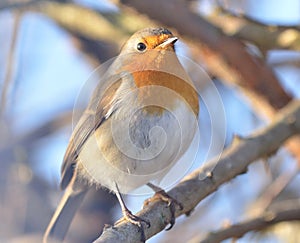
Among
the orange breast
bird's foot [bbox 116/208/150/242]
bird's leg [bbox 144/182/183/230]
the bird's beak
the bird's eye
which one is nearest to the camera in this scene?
bird's foot [bbox 116/208/150/242]

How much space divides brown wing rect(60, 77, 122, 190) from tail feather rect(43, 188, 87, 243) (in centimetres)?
10

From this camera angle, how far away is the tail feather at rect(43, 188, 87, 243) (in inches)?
148

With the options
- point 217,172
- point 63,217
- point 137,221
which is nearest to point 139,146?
point 217,172

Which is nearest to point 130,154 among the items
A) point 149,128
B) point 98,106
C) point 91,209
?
point 149,128

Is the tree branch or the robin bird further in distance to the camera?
the robin bird

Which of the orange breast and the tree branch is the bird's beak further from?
the tree branch

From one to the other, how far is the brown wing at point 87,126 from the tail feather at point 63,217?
10 cm

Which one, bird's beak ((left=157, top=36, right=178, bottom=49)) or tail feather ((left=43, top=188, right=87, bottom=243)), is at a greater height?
bird's beak ((left=157, top=36, right=178, bottom=49))

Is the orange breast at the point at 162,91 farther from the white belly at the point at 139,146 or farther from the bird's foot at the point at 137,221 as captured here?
the bird's foot at the point at 137,221

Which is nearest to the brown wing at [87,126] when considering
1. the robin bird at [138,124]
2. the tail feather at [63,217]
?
the robin bird at [138,124]

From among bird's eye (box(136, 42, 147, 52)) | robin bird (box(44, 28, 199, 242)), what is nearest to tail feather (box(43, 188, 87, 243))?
robin bird (box(44, 28, 199, 242))

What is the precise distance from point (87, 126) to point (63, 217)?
52cm

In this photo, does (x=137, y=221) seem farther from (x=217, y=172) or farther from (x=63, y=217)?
(x=63, y=217)

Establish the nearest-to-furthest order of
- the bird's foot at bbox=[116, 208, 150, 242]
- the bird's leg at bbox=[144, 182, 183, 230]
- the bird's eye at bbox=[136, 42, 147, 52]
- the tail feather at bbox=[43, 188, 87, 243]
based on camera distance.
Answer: the bird's foot at bbox=[116, 208, 150, 242]
the bird's leg at bbox=[144, 182, 183, 230]
the bird's eye at bbox=[136, 42, 147, 52]
the tail feather at bbox=[43, 188, 87, 243]
